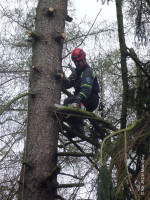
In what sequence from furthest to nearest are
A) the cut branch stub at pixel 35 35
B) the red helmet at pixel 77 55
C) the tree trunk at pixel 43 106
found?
the red helmet at pixel 77 55 → the cut branch stub at pixel 35 35 → the tree trunk at pixel 43 106

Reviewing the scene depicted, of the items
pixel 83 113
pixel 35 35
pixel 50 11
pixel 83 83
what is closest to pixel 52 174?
pixel 83 113

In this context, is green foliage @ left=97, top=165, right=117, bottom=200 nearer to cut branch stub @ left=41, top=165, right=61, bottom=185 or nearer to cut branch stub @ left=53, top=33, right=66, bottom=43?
cut branch stub @ left=41, top=165, right=61, bottom=185

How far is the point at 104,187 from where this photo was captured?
246 centimetres

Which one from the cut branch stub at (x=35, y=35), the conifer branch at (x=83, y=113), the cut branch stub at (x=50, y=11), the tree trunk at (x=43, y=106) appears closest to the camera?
the tree trunk at (x=43, y=106)

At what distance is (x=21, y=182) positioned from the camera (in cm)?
360

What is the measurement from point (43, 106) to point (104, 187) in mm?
1641

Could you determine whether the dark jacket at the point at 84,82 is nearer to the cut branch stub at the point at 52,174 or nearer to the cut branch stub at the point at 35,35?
the cut branch stub at the point at 35,35

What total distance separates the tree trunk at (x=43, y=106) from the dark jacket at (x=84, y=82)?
1.42 feet

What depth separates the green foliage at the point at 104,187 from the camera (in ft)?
7.94

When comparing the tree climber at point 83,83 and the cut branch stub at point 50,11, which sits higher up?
the cut branch stub at point 50,11

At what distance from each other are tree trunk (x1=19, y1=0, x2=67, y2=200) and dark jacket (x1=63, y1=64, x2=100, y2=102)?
0.43 metres

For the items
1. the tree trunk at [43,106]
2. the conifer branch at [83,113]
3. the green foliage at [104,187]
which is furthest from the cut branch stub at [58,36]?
the green foliage at [104,187]

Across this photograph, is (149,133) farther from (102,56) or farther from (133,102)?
(102,56)

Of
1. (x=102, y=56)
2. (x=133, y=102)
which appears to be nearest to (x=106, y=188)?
(x=133, y=102)
